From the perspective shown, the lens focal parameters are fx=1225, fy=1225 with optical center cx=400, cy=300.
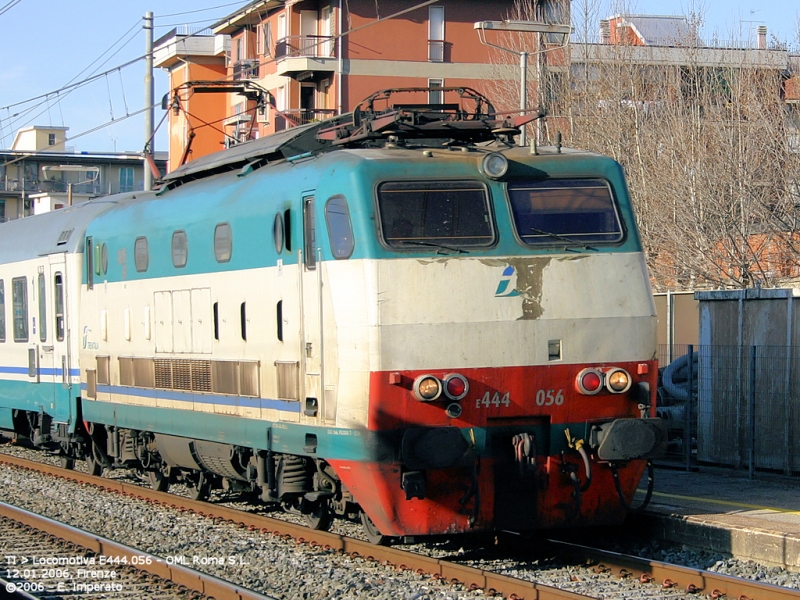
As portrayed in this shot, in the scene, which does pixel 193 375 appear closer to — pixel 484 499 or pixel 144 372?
pixel 144 372

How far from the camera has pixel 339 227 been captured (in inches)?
376

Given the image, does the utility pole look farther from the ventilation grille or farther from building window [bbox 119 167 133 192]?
building window [bbox 119 167 133 192]

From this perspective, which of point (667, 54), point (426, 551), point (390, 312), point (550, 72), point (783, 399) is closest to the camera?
point (390, 312)

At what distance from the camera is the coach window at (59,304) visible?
16.4 meters

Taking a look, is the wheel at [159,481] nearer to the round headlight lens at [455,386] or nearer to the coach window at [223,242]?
the coach window at [223,242]

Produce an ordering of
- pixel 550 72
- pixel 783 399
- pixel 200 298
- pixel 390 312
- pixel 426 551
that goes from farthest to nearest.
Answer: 1. pixel 550 72
2. pixel 783 399
3. pixel 200 298
4. pixel 426 551
5. pixel 390 312

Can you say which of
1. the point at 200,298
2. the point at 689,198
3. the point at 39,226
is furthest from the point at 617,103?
the point at 200,298

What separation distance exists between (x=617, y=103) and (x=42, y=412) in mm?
19475

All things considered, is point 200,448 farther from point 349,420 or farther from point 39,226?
Result: point 39,226

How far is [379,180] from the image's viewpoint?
9.47m

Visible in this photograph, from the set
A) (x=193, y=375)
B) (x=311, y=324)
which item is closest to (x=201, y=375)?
(x=193, y=375)

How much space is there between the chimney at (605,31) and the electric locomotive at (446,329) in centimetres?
2389

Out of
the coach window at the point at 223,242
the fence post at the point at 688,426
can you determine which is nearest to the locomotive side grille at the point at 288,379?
Result: the coach window at the point at 223,242

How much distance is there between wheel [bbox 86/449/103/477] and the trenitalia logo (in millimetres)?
8820
